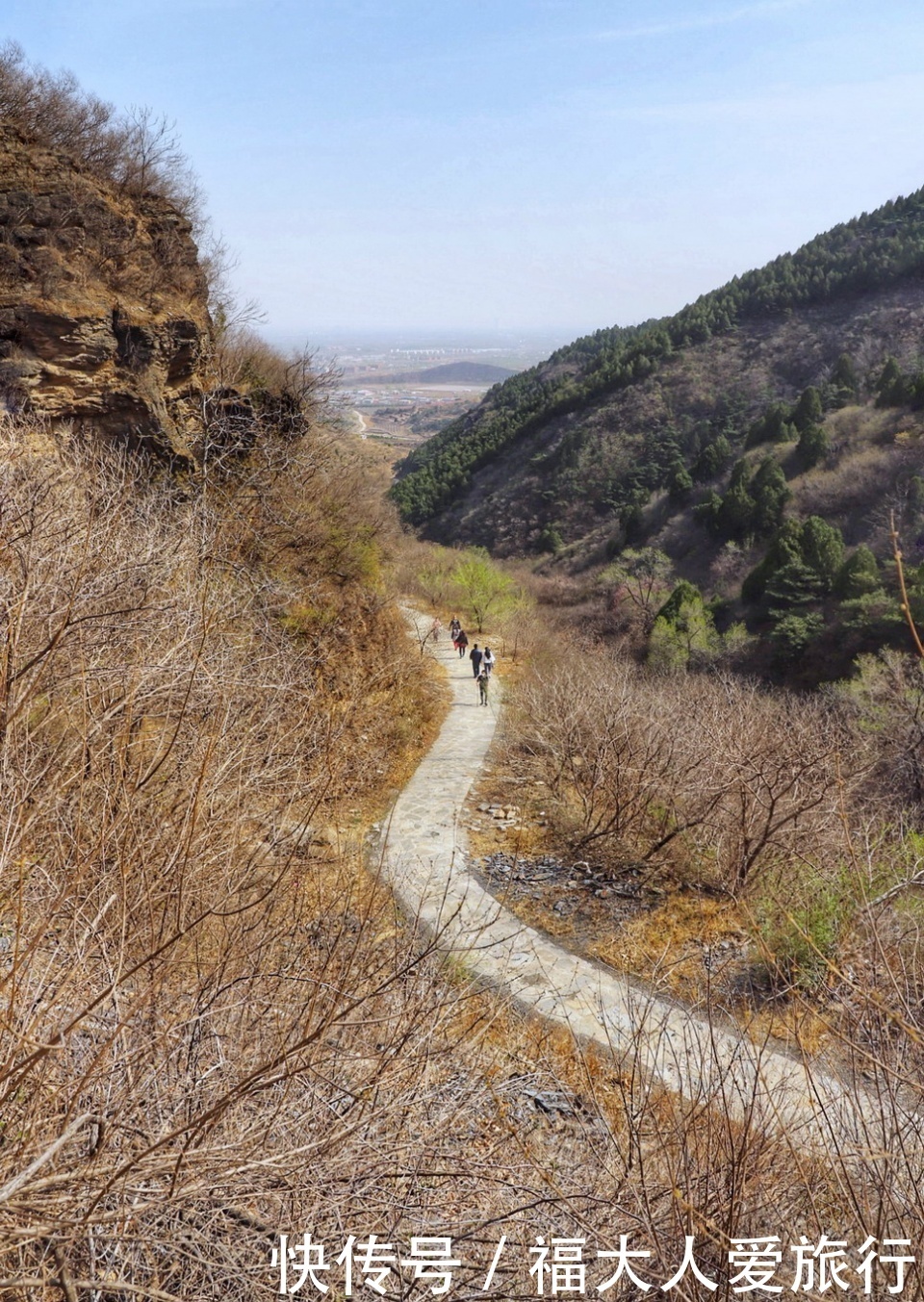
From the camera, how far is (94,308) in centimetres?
1012

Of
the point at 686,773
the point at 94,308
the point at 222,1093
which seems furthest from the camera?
the point at 94,308

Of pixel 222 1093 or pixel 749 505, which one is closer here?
pixel 222 1093

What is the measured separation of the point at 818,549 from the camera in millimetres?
27531

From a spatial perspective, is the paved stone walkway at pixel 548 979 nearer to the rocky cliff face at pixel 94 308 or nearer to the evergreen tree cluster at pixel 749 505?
the rocky cliff face at pixel 94 308

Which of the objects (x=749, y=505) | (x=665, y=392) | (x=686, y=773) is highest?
(x=665, y=392)

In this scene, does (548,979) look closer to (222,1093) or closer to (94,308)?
(222,1093)

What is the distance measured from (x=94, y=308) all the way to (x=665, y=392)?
45.0m

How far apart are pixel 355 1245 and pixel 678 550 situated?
3703 cm

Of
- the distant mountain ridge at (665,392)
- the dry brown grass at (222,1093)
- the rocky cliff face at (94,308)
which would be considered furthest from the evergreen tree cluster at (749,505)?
the dry brown grass at (222,1093)

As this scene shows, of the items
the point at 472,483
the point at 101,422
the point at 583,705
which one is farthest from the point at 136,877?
the point at 472,483

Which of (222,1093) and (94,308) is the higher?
(94,308)

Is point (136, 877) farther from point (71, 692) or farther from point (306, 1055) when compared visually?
point (71, 692)

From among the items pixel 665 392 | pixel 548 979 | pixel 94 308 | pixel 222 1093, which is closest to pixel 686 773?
pixel 548 979

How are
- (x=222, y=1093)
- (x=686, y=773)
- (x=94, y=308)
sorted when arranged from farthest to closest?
(x=94, y=308) < (x=686, y=773) < (x=222, y=1093)
